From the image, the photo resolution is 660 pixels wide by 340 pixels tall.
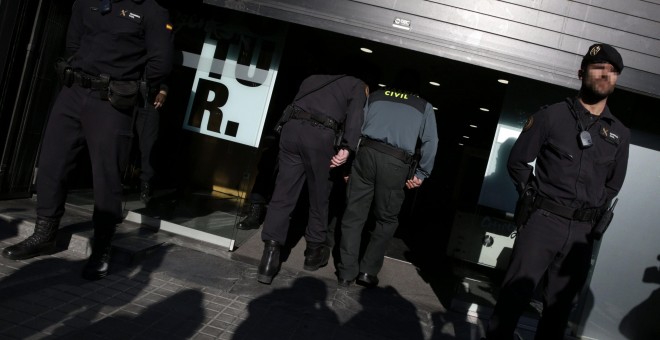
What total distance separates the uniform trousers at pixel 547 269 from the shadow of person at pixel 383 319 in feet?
2.40

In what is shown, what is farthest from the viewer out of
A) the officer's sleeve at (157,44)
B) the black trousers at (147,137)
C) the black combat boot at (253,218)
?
the black combat boot at (253,218)

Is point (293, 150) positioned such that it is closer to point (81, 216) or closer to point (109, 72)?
point (109, 72)

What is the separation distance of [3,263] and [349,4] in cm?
320

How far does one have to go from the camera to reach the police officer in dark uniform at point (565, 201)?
3.12 m

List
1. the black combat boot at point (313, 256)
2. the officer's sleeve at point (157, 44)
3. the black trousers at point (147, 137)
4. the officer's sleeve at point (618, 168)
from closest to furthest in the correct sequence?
the officer's sleeve at point (618, 168)
the officer's sleeve at point (157, 44)
the black combat boot at point (313, 256)
the black trousers at point (147, 137)

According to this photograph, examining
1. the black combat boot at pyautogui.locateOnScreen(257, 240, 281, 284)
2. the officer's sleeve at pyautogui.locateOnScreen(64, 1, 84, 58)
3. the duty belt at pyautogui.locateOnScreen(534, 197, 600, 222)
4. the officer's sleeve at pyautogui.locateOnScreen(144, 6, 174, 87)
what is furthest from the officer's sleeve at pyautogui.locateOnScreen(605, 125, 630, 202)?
the officer's sleeve at pyautogui.locateOnScreen(64, 1, 84, 58)

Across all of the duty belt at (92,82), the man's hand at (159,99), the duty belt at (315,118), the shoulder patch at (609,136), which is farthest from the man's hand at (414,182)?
the duty belt at (92,82)

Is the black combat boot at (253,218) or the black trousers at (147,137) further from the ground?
the black trousers at (147,137)

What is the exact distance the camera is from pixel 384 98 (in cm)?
446

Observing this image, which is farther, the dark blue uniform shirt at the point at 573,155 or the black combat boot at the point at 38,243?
the black combat boot at the point at 38,243

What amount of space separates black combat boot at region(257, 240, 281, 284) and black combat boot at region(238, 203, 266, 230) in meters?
1.17

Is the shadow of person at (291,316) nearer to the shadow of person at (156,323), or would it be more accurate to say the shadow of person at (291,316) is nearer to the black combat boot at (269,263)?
the black combat boot at (269,263)

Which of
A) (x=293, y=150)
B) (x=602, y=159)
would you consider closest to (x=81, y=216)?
(x=293, y=150)

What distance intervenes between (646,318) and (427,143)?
2456mm
